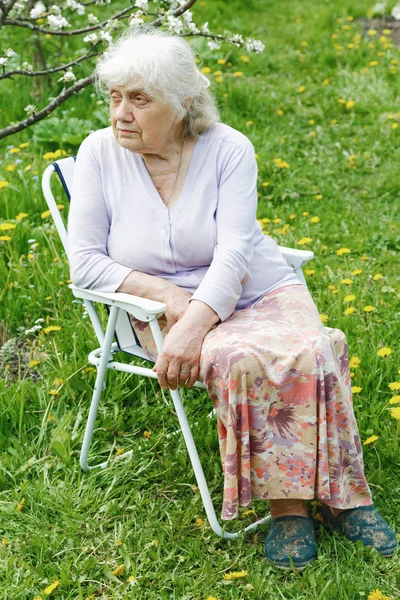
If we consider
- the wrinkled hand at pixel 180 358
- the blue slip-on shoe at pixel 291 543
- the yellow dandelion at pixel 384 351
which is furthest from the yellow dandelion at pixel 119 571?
the yellow dandelion at pixel 384 351

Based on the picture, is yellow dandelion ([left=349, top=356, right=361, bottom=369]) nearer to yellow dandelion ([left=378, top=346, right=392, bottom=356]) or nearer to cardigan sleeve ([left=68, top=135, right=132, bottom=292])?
yellow dandelion ([left=378, top=346, right=392, bottom=356])

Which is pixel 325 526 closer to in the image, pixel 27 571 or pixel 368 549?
pixel 368 549

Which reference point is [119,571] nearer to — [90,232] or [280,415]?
[280,415]

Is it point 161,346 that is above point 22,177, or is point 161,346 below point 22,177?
above

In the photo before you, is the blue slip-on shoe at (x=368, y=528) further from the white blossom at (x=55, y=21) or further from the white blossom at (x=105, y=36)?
the white blossom at (x=55, y=21)

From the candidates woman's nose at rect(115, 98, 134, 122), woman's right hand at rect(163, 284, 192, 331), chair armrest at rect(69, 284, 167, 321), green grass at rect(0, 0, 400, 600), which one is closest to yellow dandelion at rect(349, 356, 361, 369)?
green grass at rect(0, 0, 400, 600)

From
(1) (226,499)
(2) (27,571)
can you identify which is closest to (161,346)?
(1) (226,499)

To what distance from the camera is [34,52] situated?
5.85 meters

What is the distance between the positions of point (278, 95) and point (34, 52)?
6.34ft

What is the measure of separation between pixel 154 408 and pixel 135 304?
32.8 inches

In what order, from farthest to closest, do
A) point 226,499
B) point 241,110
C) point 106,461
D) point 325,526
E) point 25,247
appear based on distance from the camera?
point 241,110 → point 25,247 → point 106,461 → point 325,526 → point 226,499

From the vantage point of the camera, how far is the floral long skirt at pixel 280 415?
7.09 ft

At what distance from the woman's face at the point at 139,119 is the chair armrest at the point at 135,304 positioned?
51 centimetres

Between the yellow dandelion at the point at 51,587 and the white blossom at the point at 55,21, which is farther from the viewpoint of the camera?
the white blossom at the point at 55,21
